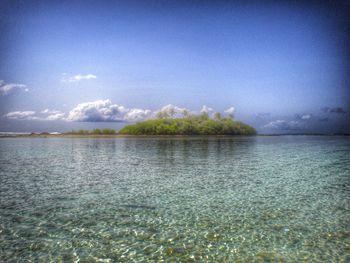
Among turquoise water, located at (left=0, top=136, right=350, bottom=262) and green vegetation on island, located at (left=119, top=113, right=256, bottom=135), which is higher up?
green vegetation on island, located at (left=119, top=113, right=256, bottom=135)

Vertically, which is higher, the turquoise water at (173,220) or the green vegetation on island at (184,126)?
the green vegetation on island at (184,126)

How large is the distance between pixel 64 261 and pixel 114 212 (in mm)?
4040

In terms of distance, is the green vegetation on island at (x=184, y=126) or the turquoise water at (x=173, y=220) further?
the green vegetation on island at (x=184, y=126)

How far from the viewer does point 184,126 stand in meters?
162

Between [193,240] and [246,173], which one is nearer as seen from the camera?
[193,240]

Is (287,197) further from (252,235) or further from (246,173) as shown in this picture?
(246,173)

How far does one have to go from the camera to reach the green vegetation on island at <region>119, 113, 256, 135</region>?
16262cm

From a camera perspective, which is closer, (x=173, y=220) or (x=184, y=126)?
(x=173, y=220)

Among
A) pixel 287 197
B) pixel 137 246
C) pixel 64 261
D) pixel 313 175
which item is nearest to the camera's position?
pixel 64 261

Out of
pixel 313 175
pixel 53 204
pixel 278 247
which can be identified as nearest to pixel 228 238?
pixel 278 247

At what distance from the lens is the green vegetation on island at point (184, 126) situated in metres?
163

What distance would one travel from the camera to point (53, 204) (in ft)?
39.2

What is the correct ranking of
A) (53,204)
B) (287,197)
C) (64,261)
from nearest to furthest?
(64,261)
(53,204)
(287,197)

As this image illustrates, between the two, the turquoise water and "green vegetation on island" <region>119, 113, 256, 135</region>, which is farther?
"green vegetation on island" <region>119, 113, 256, 135</region>
